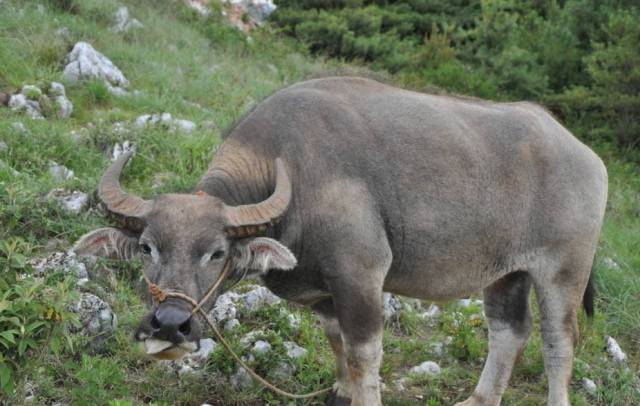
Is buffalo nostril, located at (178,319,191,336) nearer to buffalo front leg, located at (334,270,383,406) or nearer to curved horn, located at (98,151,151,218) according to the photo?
curved horn, located at (98,151,151,218)

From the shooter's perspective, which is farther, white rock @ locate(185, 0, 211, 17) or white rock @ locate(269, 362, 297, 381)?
white rock @ locate(185, 0, 211, 17)

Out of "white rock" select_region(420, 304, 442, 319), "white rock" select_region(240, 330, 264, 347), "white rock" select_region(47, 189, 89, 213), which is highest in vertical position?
"white rock" select_region(47, 189, 89, 213)

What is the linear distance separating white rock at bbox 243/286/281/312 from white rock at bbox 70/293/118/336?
113 cm

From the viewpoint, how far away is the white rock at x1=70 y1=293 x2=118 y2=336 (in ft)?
19.9

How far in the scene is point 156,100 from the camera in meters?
10.1

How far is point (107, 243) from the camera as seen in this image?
484cm

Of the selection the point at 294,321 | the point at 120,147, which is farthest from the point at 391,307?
the point at 120,147

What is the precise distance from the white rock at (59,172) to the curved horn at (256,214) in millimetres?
3609

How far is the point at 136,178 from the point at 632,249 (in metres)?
5.52

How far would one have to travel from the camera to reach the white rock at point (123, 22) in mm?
12344

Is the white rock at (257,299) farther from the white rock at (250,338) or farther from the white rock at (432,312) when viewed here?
the white rock at (432,312)

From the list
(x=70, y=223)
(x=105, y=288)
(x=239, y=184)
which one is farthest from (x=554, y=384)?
(x=70, y=223)

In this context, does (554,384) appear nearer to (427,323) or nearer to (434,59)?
(427,323)

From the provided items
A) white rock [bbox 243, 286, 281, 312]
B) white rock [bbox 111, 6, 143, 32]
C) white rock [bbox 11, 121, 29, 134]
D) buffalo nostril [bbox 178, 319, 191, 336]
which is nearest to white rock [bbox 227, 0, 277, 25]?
white rock [bbox 111, 6, 143, 32]
